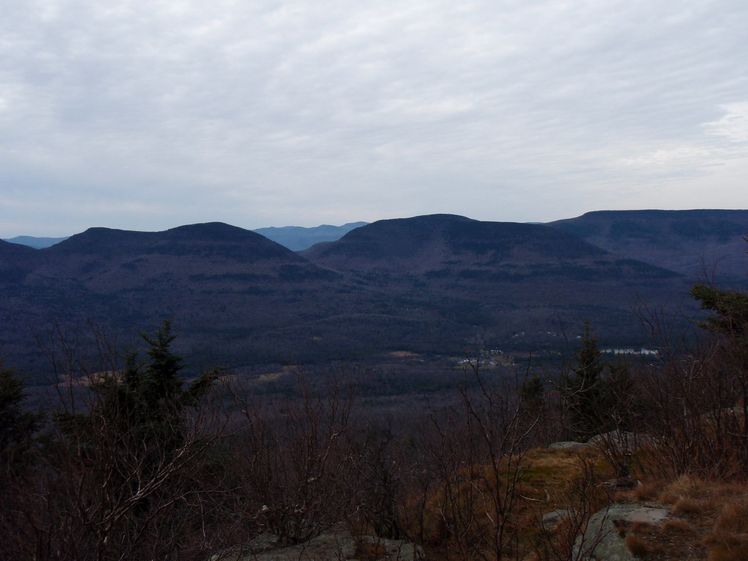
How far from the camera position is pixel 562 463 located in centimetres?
1050

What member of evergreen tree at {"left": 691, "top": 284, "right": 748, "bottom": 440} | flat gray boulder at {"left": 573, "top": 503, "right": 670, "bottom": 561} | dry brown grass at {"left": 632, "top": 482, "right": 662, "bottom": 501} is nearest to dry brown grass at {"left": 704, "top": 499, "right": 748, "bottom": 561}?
flat gray boulder at {"left": 573, "top": 503, "right": 670, "bottom": 561}

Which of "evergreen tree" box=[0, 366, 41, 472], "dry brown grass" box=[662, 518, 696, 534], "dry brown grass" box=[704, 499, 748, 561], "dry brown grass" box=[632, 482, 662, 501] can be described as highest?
"dry brown grass" box=[704, 499, 748, 561]

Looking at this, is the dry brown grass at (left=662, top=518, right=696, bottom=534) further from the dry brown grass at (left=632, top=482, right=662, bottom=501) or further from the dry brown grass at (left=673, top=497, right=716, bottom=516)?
the dry brown grass at (left=632, top=482, right=662, bottom=501)

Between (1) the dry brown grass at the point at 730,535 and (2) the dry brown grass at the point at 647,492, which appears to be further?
(2) the dry brown grass at the point at 647,492

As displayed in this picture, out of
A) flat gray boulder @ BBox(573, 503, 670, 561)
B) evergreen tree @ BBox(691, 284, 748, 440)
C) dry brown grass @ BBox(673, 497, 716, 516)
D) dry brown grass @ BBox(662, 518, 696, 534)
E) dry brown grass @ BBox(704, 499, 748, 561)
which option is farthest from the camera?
evergreen tree @ BBox(691, 284, 748, 440)

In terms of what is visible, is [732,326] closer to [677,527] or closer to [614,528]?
[677,527]

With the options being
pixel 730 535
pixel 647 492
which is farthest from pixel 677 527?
pixel 647 492

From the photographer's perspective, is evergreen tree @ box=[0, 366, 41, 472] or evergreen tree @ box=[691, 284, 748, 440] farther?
evergreen tree @ box=[0, 366, 41, 472]

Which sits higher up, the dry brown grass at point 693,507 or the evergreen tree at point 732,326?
the evergreen tree at point 732,326

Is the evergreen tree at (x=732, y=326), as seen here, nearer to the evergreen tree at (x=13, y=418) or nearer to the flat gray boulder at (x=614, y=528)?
the flat gray boulder at (x=614, y=528)

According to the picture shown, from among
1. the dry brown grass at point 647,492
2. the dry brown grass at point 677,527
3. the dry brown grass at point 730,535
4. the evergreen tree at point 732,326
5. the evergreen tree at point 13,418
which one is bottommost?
the evergreen tree at point 13,418

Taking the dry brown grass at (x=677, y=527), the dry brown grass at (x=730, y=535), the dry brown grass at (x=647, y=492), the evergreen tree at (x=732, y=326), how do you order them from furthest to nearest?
the evergreen tree at (x=732, y=326) < the dry brown grass at (x=647, y=492) < the dry brown grass at (x=677, y=527) < the dry brown grass at (x=730, y=535)

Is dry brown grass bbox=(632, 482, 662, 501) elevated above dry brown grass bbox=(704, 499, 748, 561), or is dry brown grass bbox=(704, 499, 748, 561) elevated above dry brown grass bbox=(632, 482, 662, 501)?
dry brown grass bbox=(704, 499, 748, 561)

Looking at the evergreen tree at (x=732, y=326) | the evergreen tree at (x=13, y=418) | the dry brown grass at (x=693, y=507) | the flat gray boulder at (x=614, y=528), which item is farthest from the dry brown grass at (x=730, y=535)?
the evergreen tree at (x=13, y=418)
